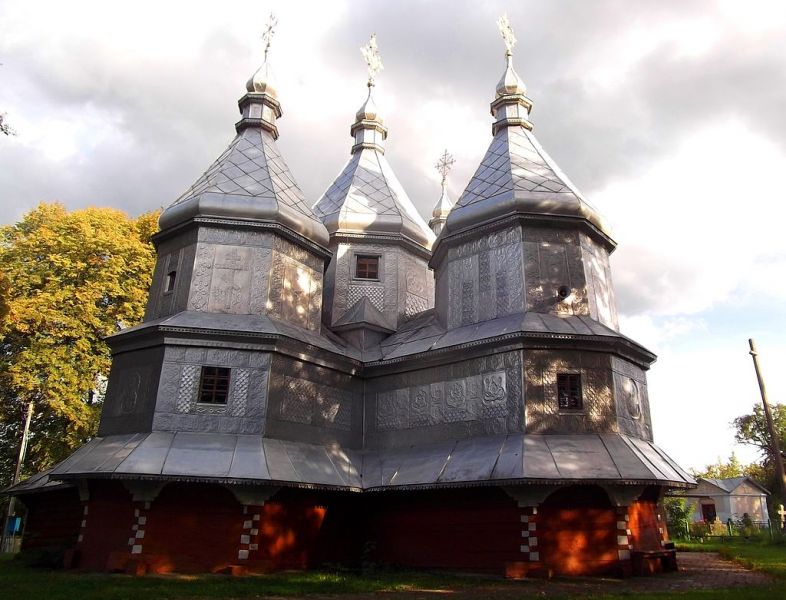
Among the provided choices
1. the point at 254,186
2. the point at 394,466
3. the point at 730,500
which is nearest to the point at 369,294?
the point at 254,186

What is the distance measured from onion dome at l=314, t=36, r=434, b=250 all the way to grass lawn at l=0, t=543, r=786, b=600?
39.4 ft

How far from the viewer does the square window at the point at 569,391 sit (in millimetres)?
14547

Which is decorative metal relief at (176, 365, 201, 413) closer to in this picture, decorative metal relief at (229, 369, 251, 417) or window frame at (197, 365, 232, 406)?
window frame at (197, 365, 232, 406)

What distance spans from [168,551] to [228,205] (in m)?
8.92

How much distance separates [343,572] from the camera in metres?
14.4

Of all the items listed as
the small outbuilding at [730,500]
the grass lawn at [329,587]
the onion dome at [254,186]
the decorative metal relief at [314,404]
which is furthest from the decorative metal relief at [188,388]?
the small outbuilding at [730,500]

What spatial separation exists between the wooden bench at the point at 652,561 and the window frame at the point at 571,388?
3241 mm

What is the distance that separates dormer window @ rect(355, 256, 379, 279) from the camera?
2142cm

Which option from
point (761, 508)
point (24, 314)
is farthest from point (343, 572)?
point (761, 508)

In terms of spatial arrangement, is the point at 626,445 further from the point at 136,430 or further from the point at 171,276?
the point at 171,276

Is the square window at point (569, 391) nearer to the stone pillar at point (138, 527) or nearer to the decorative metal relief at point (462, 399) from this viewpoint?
the decorative metal relief at point (462, 399)

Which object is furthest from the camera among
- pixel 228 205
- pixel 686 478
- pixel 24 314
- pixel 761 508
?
pixel 761 508

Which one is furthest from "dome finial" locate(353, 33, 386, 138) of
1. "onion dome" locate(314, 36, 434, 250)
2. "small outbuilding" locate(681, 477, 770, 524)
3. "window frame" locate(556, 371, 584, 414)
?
"small outbuilding" locate(681, 477, 770, 524)

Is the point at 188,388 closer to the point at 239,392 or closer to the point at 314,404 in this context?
the point at 239,392
